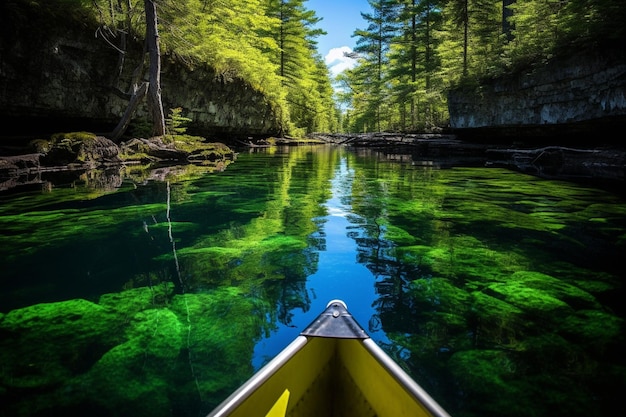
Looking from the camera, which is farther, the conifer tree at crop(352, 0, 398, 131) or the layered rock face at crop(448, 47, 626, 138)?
the conifer tree at crop(352, 0, 398, 131)

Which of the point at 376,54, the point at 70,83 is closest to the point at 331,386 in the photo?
the point at 70,83

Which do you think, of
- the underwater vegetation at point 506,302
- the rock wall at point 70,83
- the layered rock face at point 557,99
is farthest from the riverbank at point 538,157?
the rock wall at point 70,83

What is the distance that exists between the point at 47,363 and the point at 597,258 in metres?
4.92

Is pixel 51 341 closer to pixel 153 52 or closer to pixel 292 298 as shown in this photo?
pixel 292 298

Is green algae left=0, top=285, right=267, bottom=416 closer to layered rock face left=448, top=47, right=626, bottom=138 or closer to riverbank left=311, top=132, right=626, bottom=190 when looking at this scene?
riverbank left=311, top=132, right=626, bottom=190

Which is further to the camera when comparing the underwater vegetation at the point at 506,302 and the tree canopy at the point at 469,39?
the tree canopy at the point at 469,39

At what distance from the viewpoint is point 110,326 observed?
2.43 meters

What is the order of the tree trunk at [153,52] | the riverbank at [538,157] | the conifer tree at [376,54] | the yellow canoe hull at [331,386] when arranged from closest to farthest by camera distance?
the yellow canoe hull at [331,386] < the riverbank at [538,157] < the tree trunk at [153,52] < the conifer tree at [376,54]

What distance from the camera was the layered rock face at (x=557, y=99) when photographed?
1038cm

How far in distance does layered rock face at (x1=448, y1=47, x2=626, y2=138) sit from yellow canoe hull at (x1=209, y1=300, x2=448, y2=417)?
12.8 meters

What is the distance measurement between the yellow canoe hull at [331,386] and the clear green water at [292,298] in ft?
2.04

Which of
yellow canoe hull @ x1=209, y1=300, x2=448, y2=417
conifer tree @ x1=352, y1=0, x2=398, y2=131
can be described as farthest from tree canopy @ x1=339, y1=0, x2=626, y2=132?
yellow canoe hull @ x1=209, y1=300, x2=448, y2=417

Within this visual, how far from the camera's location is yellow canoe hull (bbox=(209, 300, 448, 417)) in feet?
3.61

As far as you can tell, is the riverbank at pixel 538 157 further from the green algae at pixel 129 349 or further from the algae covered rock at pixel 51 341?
the algae covered rock at pixel 51 341
